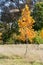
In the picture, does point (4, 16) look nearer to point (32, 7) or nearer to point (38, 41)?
point (32, 7)

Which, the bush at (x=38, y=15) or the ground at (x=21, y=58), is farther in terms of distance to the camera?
the bush at (x=38, y=15)

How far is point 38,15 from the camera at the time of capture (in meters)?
23.7

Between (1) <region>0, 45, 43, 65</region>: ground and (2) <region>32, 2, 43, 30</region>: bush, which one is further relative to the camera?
(2) <region>32, 2, 43, 30</region>: bush

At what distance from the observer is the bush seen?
23112mm

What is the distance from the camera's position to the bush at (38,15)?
23.1m

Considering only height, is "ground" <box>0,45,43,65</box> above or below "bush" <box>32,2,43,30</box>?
above

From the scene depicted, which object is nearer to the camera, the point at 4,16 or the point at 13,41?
the point at 13,41

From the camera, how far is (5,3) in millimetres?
27688

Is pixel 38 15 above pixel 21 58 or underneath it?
underneath

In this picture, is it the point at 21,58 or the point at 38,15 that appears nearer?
the point at 21,58

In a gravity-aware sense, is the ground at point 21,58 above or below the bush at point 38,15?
above

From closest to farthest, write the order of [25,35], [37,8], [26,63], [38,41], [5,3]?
[26,63], [25,35], [38,41], [37,8], [5,3]

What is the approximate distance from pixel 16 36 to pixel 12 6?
6.20 metres

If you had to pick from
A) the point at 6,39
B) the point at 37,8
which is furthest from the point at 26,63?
the point at 37,8
